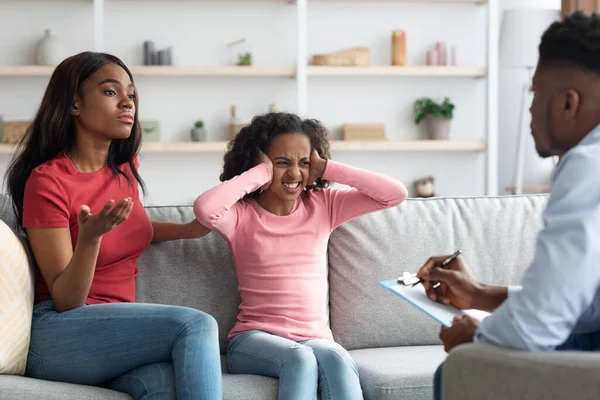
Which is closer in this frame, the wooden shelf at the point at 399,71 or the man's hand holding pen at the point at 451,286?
the man's hand holding pen at the point at 451,286

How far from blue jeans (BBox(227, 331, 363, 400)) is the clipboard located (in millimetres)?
319

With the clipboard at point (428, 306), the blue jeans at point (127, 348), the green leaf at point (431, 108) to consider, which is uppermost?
the green leaf at point (431, 108)

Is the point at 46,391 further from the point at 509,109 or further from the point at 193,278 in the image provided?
the point at 509,109

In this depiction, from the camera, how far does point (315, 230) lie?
7.61 ft

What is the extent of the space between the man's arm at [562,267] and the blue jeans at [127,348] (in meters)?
0.79

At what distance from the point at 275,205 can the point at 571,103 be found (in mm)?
1154

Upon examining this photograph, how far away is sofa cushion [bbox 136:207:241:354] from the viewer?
90.2 inches

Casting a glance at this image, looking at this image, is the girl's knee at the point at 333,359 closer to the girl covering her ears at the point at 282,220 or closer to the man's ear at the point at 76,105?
the girl covering her ears at the point at 282,220

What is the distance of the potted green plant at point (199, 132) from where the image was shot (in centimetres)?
510

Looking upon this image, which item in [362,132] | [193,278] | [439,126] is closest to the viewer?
[193,278]

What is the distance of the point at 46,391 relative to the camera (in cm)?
176

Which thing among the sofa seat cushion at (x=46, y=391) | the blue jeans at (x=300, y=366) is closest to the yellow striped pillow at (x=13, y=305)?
the sofa seat cushion at (x=46, y=391)

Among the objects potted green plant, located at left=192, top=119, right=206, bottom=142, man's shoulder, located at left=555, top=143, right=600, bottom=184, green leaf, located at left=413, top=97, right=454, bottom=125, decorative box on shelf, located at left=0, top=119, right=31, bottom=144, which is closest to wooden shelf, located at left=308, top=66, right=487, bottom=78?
green leaf, located at left=413, top=97, right=454, bottom=125

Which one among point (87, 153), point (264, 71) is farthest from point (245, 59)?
point (87, 153)
